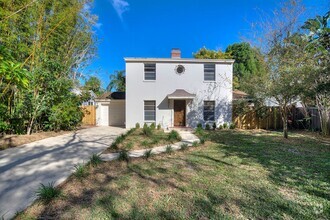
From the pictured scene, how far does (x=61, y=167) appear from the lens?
4637 millimetres

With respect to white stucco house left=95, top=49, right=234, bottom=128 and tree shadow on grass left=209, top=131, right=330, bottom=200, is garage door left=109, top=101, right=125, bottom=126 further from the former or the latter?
tree shadow on grass left=209, top=131, right=330, bottom=200

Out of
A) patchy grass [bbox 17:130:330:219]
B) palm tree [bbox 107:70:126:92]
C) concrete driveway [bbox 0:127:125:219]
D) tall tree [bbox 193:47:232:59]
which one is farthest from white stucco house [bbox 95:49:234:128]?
palm tree [bbox 107:70:126:92]

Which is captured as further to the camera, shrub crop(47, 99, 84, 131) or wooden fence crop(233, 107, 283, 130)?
wooden fence crop(233, 107, 283, 130)

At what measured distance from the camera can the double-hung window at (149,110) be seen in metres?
13.8

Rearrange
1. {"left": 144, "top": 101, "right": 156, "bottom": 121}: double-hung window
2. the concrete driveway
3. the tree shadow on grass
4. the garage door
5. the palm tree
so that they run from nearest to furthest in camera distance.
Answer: the concrete driveway < the tree shadow on grass < {"left": 144, "top": 101, "right": 156, "bottom": 121}: double-hung window < the garage door < the palm tree

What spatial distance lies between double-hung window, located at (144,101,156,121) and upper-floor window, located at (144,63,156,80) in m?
1.86

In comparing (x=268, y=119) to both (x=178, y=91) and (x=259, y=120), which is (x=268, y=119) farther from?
(x=178, y=91)

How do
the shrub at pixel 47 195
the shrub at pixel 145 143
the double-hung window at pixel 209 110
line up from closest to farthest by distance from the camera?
the shrub at pixel 47 195 → the shrub at pixel 145 143 → the double-hung window at pixel 209 110

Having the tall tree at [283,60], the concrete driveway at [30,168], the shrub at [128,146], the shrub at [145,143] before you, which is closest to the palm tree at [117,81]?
the tall tree at [283,60]

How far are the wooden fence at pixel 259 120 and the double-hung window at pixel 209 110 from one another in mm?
1868

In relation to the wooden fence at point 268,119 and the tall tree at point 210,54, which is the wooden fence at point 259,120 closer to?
the wooden fence at point 268,119

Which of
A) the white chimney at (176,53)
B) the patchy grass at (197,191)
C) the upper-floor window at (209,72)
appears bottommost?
the patchy grass at (197,191)

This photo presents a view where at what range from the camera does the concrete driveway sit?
10.0 feet

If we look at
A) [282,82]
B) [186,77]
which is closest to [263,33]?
[282,82]
